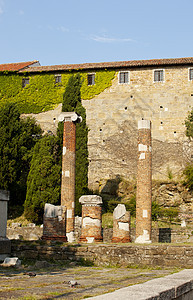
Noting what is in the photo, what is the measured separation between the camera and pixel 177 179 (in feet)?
87.6

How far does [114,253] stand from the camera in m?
8.77

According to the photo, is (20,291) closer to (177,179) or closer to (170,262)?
(170,262)

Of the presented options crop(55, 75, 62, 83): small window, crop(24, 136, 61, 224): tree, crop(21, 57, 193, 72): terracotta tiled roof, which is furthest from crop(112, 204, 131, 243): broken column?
crop(55, 75, 62, 83): small window

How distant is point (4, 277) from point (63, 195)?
30.9ft

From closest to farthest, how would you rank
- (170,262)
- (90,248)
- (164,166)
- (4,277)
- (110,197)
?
(4,277) < (170,262) < (90,248) < (110,197) < (164,166)

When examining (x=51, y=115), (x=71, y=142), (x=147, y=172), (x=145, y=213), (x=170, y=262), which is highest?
(x=51, y=115)

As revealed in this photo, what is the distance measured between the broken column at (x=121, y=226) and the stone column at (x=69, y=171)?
2.70 meters

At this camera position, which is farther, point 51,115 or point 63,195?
point 51,115

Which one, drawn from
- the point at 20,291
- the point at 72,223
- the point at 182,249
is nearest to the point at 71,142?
the point at 72,223

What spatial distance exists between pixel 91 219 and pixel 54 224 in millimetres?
1173

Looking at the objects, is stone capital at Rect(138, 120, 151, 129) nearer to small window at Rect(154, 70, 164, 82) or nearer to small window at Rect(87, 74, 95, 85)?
small window at Rect(154, 70, 164, 82)

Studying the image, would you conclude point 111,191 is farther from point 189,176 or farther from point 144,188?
point 144,188

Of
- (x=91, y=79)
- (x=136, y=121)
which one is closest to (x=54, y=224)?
(x=136, y=121)

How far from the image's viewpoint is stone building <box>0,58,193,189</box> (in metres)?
28.1
